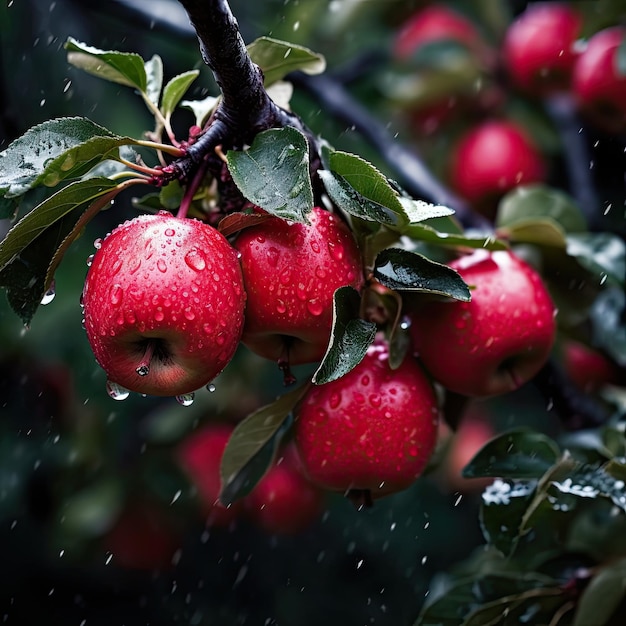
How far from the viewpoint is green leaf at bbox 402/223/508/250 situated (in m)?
0.87

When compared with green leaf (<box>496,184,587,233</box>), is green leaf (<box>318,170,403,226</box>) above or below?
above

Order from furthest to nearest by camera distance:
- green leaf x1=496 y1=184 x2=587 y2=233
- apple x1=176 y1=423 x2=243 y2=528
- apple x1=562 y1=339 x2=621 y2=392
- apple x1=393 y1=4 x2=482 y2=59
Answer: apple x1=393 y1=4 x2=482 y2=59
apple x1=176 y1=423 x2=243 y2=528
apple x1=562 y1=339 x2=621 y2=392
green leaf x1=496 y1=184 x2=587 y2=233

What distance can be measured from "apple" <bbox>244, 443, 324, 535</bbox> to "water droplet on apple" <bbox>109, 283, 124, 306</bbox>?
4.22 feet

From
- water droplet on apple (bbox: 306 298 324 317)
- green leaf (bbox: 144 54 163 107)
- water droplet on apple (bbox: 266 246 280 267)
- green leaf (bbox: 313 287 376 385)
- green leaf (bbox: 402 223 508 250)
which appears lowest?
green leaf (bbox: 402 223 508 250)

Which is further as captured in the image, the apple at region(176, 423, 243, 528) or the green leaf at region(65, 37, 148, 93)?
the apple at region(176, 423, 243, 528)

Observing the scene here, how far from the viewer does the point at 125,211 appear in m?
2.15

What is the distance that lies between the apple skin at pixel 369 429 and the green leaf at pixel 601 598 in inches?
13.0

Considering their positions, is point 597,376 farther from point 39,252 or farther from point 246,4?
point 246,4

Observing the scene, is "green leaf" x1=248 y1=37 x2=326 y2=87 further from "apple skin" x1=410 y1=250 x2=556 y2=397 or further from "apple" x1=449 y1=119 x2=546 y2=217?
"apple" x1=449 y1=119 x2=546 y2=217

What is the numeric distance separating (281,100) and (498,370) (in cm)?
42

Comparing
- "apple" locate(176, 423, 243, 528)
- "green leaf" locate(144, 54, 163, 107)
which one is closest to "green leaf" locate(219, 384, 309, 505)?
"green leaf" locate(144, 54, 163, 107)

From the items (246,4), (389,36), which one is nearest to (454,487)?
(389,36)

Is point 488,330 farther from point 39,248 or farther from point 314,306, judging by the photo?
point 39,248

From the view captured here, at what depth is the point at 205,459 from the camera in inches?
74.1
